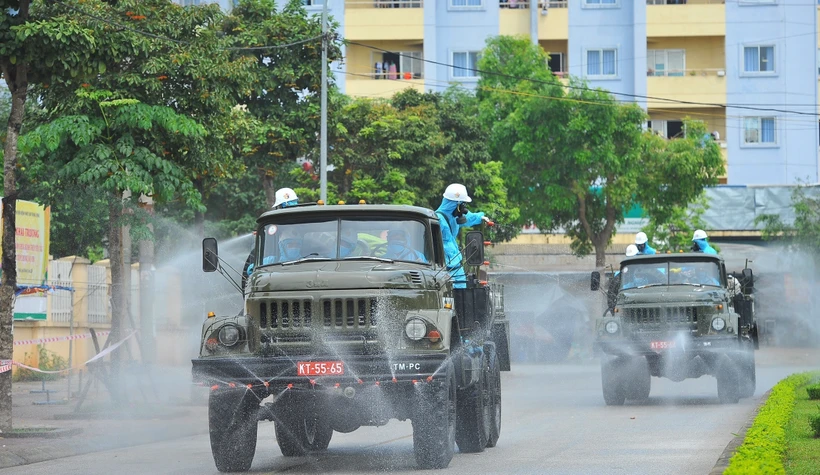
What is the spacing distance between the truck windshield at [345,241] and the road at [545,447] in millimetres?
1939

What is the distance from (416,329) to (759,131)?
49.0m

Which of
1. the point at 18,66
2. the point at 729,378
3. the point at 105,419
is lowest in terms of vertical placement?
the point at 105,419

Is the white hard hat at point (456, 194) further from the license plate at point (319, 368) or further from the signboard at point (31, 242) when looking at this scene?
the signboard at point (31, 242)

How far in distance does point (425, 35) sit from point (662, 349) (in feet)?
127

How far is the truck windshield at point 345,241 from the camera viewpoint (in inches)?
483

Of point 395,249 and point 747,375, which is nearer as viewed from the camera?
point 395,249

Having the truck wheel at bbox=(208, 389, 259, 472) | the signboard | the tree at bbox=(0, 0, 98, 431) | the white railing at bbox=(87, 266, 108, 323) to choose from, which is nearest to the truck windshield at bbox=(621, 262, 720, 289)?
the tree at bbox=(0, 0, 98, 431)

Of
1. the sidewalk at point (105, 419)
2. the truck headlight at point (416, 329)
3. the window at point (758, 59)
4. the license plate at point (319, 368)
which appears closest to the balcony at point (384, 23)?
the window at point (758, 59)

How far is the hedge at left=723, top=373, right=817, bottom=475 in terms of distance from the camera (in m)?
9.63

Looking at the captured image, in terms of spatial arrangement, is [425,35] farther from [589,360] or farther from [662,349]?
[662,349]

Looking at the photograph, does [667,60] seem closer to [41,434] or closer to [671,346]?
[671,346]

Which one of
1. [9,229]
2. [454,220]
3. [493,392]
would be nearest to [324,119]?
[9,229]

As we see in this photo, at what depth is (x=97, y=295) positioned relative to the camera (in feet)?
97.4

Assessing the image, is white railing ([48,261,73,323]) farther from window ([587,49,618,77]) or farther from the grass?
window ([587,49,618,77])
